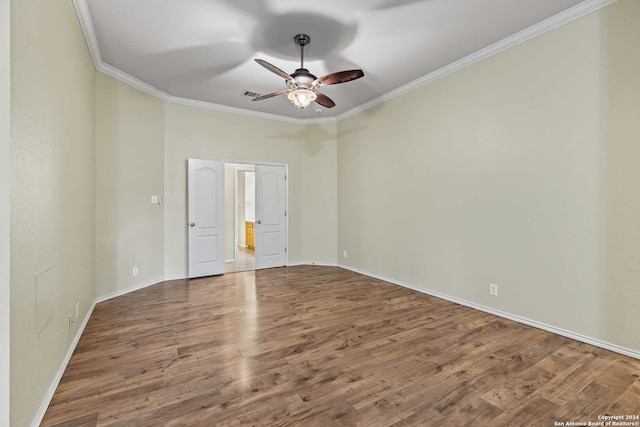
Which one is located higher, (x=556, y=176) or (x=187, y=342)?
(x=556, y=176)

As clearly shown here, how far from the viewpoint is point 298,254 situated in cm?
650

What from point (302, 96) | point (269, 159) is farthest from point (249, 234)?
point (302, 96)

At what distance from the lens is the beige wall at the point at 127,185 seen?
4086mm

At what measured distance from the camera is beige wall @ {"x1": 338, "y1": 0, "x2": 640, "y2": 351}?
2637 mm

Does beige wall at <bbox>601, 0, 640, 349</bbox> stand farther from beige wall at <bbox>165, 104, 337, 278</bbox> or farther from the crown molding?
beige wall at <bbox>165, 104, 337, 278</bbox>

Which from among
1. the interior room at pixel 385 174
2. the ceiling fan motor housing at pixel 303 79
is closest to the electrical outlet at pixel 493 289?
the interior room at pixel 385 174

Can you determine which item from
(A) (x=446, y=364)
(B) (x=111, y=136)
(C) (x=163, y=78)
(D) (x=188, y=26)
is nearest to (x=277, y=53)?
(D) (x=188, y=26)

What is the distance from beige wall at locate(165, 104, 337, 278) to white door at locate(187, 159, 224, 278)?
16 cm

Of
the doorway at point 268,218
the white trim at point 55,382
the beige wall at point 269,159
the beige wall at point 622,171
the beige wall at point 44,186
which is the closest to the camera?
the beige wall at point 44,186

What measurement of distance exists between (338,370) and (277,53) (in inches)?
141

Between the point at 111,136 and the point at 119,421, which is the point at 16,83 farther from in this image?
the point at 111,136

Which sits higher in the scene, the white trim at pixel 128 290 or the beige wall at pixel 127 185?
Result: the beige wall at pixel 127 185

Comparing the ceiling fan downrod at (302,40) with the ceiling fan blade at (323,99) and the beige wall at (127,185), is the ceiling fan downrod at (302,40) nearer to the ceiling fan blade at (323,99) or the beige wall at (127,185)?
the ceiling fan blade at (323,99)

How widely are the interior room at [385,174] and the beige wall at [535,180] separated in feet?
0.05
